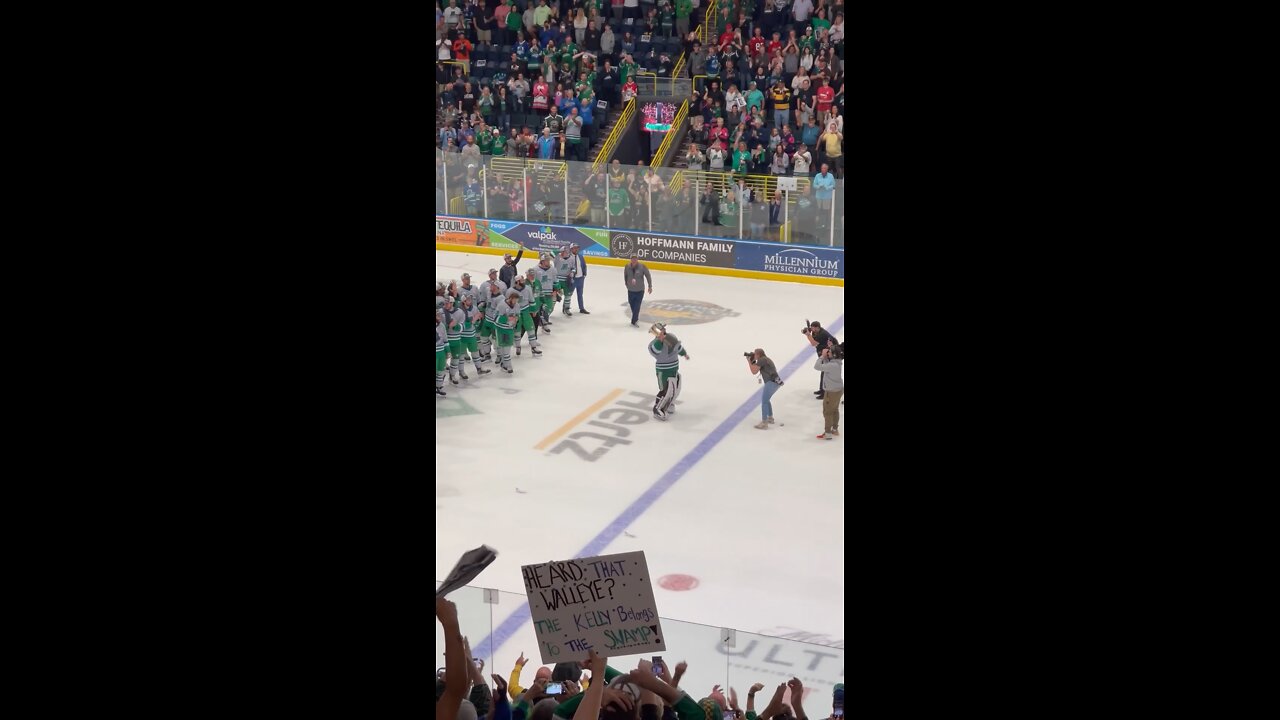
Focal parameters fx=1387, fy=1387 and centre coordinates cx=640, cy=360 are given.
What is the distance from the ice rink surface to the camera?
9.48 m

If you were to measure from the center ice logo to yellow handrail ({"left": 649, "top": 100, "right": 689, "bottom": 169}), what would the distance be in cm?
478

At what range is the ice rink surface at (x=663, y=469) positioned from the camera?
948 centimetres

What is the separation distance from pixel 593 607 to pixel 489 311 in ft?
34.8

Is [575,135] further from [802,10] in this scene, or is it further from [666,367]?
[666,367]

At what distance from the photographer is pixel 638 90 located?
22.3 m

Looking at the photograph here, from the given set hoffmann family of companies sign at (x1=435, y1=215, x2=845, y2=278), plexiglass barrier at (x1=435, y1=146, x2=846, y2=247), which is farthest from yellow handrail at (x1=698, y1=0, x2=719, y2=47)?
hoffmann family of companies sign at (x1=435, y1=215, x2=845, y2=278)

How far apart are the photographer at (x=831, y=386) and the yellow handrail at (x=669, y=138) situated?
9.26m
